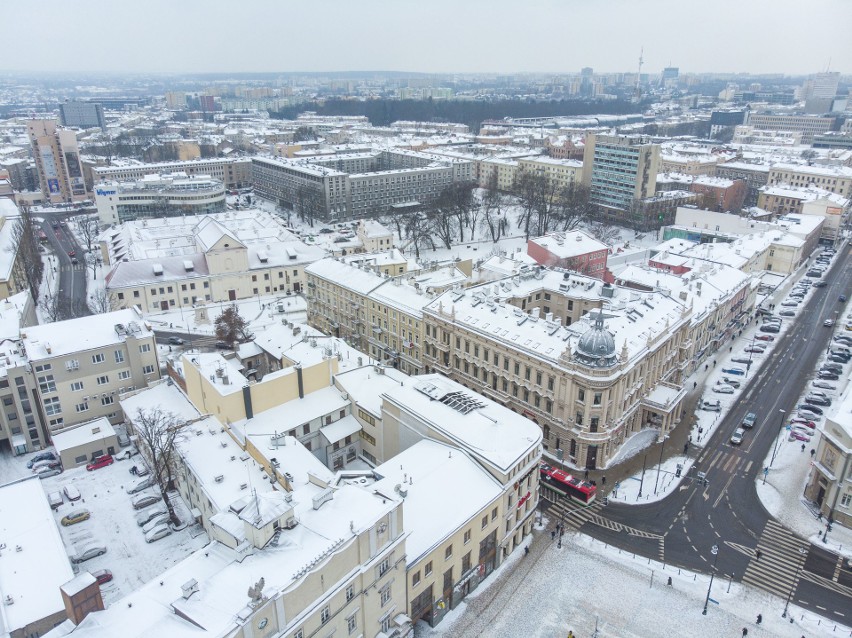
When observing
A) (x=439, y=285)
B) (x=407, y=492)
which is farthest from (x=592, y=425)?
(x=439, y=285)

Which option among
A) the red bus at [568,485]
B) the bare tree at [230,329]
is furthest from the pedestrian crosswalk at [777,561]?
the bare tree at [230,329]

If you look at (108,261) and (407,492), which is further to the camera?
(108,261)

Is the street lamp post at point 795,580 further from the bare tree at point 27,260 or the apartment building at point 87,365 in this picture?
the bare tree at point 27,260

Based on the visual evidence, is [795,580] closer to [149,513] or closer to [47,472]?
[149,513]

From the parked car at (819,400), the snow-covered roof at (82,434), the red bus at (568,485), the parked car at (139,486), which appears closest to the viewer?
the red bus at (568,485)

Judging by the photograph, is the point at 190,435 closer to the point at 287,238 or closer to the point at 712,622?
the point at 712,622

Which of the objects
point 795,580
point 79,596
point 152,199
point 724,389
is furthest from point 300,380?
point 152,199

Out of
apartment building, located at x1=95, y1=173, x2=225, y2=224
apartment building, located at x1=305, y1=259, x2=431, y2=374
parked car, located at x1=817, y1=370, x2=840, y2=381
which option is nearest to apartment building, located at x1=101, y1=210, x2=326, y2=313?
apartment building, located at x1=305, y1=259, x2=431, y2=374
